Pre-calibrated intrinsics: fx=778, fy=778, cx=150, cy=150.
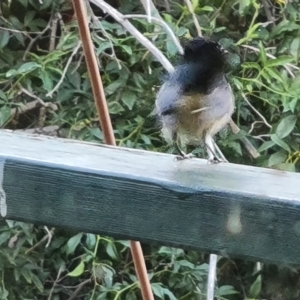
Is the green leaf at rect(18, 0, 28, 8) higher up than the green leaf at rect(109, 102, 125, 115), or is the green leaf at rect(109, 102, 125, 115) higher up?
the green leaf at rect(18, 0, 28, 8)

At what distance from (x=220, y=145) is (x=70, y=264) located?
474 millimetres

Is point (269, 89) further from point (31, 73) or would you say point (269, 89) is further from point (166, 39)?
point (31, 73)

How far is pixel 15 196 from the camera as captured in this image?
0.61 m

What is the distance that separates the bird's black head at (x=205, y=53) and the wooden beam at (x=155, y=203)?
18cm

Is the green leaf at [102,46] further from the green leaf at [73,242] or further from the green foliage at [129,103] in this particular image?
the green leaf at [73,242]

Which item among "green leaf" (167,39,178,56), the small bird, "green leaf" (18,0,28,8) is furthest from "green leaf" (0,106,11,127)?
the small bird

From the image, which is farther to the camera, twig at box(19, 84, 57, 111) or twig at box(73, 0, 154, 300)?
twig at box(19, 84, 57, 111)

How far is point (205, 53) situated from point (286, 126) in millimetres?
781

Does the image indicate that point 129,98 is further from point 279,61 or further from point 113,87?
point 279,61

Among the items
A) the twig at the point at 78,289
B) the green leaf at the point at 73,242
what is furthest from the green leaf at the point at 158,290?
the twig at the point at 78,289

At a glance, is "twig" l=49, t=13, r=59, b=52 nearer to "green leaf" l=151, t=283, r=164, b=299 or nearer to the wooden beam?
"green leaf" l=151, t=283, r=164, b=299

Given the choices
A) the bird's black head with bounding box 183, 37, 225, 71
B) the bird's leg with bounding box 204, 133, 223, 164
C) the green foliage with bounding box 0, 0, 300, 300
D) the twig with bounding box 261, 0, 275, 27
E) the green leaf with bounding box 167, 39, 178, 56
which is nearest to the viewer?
the bird's black head with bounding box 183, 37, 225, 71

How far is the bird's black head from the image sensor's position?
782mm

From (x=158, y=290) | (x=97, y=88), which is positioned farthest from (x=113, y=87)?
(x=97, y=88)
